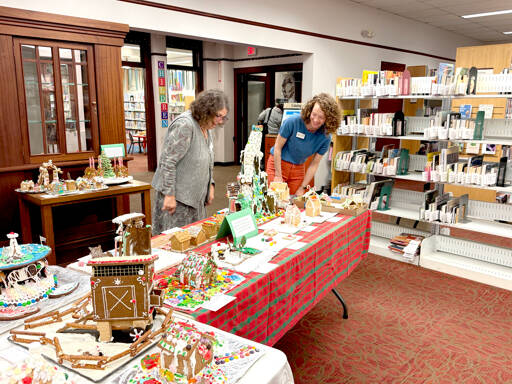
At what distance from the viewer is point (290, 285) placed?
1956mm

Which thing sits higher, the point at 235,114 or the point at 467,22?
the point at 467,22

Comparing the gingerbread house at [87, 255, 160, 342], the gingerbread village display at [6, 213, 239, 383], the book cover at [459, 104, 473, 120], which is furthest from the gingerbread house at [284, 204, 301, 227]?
the book cover at [459, 104, 473, 120]

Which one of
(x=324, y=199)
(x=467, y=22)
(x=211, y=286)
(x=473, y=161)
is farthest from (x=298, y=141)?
(x=467, y=22)

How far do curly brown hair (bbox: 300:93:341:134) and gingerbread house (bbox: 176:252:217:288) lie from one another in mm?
1929

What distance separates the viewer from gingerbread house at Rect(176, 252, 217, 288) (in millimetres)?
1561

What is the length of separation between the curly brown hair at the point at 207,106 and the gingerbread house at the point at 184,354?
70.2 inches

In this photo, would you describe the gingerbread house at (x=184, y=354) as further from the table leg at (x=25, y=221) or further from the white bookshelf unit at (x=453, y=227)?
the white bookshelf unit at (x=453, y=227)

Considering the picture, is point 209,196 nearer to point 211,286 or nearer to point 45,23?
point 211,286

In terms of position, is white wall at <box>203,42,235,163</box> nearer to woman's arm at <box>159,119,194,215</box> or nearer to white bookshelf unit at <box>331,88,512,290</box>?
white bookshelf unit at <box>331,88,512,290</box>

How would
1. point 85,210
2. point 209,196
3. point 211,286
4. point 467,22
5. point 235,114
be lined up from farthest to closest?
point 235,114 < point 467,22 < point 85,210 < point 209,196 < point 211,286

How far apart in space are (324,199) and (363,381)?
1286mm

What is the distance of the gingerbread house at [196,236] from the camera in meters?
2.04

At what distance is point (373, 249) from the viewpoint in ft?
14.9

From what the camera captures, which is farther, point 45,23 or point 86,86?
point 86,86
